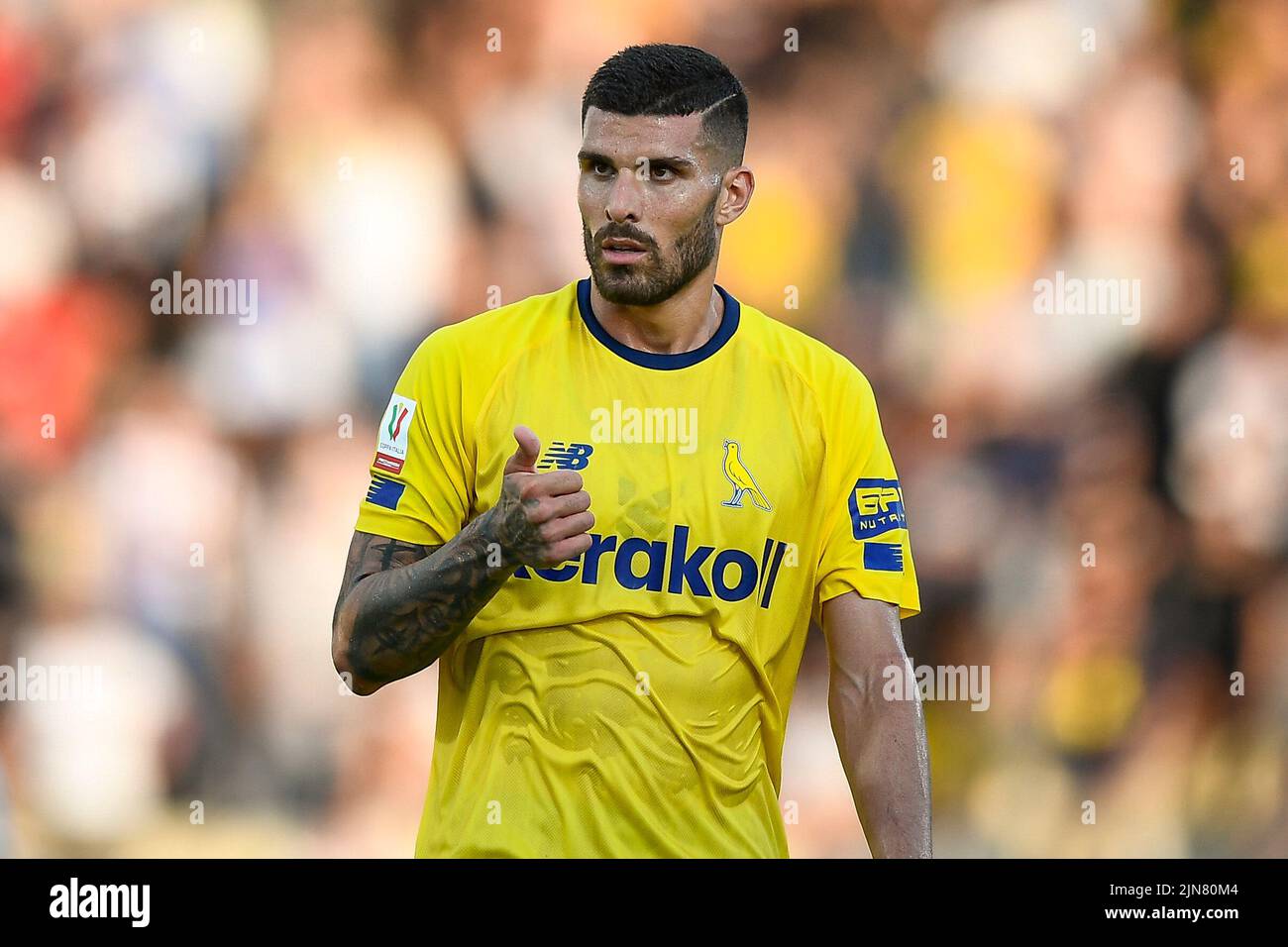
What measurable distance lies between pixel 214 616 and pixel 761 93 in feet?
8.92

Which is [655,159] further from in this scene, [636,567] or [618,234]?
[636,567]

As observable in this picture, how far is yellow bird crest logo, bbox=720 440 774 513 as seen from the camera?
9.53ft

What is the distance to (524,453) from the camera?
99.6 inches

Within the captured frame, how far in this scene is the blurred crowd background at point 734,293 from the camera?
540 centimetres

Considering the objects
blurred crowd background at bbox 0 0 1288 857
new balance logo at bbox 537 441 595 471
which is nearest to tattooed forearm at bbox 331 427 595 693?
new balance logo at bbox 537 441 595 471

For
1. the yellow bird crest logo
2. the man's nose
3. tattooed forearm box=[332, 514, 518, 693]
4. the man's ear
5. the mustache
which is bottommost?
tattooed forearm box=[332, 514, 518, 693]

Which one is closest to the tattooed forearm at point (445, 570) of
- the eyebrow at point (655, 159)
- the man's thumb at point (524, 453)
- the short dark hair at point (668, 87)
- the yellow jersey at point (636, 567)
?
the man's thumb at point (524, 453)

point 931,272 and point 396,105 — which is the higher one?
point 396,105

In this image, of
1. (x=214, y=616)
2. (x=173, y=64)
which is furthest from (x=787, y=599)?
(x=173, y=64)

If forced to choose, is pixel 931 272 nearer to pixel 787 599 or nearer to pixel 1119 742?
pixel 1119 742

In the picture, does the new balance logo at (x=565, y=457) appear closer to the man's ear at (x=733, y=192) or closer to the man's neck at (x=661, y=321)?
the man's neck at (x=661, y=321)

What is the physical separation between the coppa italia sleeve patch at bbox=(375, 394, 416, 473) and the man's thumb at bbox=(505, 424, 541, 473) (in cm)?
38

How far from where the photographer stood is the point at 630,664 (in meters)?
2.77

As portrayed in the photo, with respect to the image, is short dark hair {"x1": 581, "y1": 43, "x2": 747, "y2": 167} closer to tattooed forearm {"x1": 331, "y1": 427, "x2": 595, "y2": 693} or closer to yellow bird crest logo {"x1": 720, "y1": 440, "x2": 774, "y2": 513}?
yellow bird crest logo {"x1": 720, "y1": 440, "x2": 774, "y2": 513}
